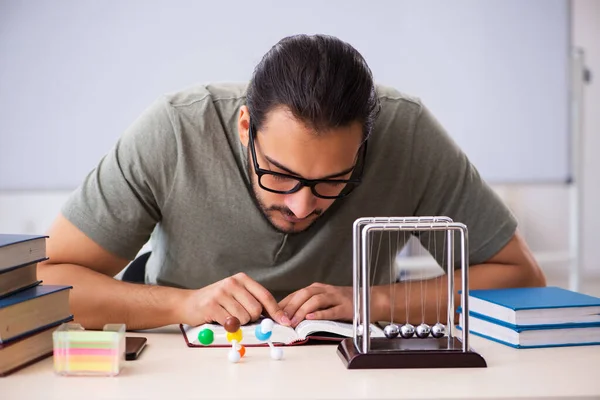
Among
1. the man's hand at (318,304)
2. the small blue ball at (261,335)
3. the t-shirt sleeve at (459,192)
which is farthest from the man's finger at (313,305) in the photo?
the t-shirt sleeve at (459,192)

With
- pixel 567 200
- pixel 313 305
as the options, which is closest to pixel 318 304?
pixel 313 305

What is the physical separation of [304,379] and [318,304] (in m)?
0.33

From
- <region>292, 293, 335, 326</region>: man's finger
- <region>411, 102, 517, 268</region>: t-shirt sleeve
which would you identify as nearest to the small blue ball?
<region>292, 293, 335, 326</region>: man's finger

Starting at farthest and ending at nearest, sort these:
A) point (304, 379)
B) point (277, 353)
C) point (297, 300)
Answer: point (297, 300), point (277, 353), point (304, 379)

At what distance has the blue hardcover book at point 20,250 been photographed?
1256mm

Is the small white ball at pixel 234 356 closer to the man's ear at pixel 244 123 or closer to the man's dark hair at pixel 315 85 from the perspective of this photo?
the man's dark hair at pixel 315 85

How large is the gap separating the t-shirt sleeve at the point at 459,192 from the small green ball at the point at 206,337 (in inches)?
27.4

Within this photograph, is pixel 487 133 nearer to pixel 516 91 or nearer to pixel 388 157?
pixel 516 91

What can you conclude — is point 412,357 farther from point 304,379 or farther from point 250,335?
point 250,335

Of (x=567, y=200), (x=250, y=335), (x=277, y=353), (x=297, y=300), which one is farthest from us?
(x=567, y=200)

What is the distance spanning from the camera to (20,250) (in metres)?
1.30

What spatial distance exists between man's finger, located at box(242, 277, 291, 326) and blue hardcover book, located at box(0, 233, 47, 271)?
1.21 ft

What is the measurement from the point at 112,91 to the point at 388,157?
1922 millimetres

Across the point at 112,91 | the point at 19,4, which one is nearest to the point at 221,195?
the point at 112,91
